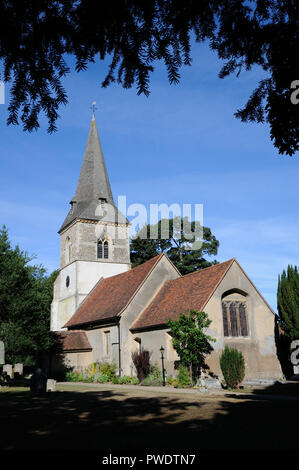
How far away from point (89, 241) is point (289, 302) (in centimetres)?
2104

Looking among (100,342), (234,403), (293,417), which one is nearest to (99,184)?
(100,342)

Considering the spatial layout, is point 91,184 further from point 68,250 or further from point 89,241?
point 68,250

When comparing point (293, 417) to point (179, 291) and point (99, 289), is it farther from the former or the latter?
point (99, 289)

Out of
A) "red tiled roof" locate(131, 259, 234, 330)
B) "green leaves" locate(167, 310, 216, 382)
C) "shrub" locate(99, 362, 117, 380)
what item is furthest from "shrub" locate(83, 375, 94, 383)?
"green leaves" locate(167, 310, 216, 382)

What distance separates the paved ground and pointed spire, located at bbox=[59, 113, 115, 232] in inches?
1149

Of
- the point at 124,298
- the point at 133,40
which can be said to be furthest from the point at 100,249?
the point at 133,40

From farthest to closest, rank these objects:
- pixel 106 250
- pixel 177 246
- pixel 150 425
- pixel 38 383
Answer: pixel 177 246
pixel 106 250
pixel 38 383
pixel 150 425

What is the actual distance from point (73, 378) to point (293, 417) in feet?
70.6

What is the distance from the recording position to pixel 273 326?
2586cm

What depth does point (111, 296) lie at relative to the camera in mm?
32531

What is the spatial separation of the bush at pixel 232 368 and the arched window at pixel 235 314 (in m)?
2.77

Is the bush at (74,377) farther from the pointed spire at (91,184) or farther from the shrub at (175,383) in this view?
the pointed spire at (91,184)

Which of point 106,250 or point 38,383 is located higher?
point 106,250

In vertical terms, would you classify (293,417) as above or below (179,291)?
below
